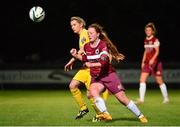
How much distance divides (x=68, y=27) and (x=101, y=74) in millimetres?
19347

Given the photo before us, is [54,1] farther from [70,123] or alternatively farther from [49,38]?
[70,123]

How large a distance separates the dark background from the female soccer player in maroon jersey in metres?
18.0

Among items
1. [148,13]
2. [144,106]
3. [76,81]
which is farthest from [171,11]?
[76,81]

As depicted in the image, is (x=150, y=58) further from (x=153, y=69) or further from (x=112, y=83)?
(x=112, y=83)

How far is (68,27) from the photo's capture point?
100ft

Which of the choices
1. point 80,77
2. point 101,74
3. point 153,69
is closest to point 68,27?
point 153,69

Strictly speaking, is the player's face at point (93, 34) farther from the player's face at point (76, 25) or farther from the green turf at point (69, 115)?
the green turf at point (69, 115)

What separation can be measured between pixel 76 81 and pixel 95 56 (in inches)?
49.1

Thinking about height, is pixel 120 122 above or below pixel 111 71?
below

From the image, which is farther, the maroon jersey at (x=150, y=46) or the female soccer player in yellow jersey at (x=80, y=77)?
the maroon jersey at (x=150, y=46)

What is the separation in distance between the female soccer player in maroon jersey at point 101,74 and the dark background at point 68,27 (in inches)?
707

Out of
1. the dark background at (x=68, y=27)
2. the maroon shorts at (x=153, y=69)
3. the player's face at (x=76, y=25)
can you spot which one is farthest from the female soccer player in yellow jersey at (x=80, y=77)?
the dark background at (x=68, y=27)

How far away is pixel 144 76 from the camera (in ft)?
57.0

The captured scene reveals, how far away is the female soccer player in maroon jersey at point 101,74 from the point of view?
36.6 ft
